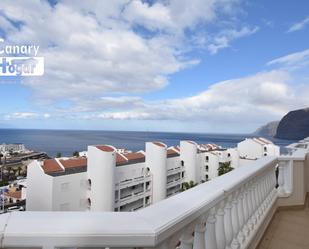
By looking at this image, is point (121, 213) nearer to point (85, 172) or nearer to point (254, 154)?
point (85, 172)

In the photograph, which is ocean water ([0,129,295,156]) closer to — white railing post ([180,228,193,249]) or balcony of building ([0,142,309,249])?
balcony of building ([0,142,309,249])

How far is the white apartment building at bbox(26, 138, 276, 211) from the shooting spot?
54.3ft

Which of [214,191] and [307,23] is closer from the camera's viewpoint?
[214,191]

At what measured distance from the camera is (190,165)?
27203 mm

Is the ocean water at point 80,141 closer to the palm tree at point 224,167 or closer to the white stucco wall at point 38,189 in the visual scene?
the palm tree at point 224,167

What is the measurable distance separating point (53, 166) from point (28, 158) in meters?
35.4

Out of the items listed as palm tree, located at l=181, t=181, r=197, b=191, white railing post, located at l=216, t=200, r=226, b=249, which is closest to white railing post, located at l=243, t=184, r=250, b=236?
white railing post, located at l=216, t=200, r=226, b=249

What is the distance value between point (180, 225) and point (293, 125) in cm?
8474

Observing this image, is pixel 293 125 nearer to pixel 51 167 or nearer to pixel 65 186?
pixel 65 186

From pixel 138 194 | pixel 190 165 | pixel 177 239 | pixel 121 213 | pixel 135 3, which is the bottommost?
pixel 138 194

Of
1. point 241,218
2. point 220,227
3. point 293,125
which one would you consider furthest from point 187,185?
point 293,125

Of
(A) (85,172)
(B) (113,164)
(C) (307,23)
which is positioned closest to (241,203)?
(C) (307,23)

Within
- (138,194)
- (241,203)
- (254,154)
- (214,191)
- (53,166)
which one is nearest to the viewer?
(214,191)

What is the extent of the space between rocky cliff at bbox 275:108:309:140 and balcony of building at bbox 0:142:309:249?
7397 cm
